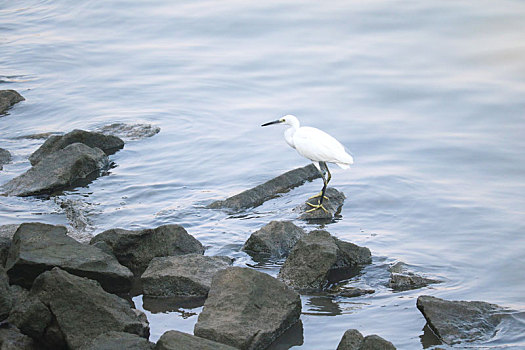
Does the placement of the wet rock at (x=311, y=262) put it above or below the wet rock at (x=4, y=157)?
above

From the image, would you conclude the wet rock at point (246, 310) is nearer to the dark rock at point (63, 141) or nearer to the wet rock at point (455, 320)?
the wet rock at point (455, 320)

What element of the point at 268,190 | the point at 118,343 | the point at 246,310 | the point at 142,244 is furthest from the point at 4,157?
the point at 118,343

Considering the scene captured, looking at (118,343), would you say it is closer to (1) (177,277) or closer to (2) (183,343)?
(2) (183,343)

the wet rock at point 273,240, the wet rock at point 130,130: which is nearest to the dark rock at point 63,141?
the wet rock at point 130,130

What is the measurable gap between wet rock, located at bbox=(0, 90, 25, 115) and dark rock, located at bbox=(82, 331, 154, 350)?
7731 mm

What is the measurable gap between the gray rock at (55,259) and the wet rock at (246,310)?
0.83 meters

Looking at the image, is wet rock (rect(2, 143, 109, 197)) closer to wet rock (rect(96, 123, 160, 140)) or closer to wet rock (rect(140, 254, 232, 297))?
wet rock (rect(96, 123, 160, 140))

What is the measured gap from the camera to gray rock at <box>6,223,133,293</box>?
4.90 m

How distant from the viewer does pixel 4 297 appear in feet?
14.8

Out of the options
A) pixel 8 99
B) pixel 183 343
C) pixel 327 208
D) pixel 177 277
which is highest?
pixel 183 343

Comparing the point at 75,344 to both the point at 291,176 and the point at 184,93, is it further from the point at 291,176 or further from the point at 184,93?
the point at 184,93

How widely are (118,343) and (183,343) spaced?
359mm

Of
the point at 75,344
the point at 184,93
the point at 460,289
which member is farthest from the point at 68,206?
the point at 184,93

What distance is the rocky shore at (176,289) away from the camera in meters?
4.36
